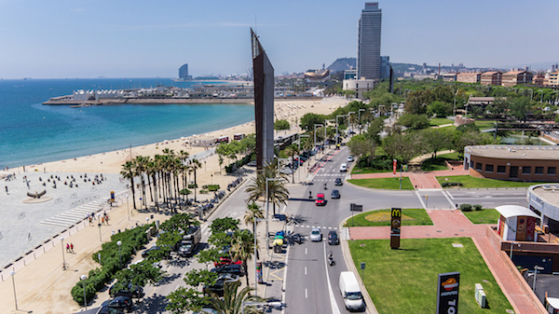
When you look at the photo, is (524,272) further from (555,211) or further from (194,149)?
(194,149)

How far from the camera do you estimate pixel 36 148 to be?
113 meters

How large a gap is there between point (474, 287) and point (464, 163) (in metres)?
40.0

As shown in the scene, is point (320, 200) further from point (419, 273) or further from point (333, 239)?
point (419, 273)

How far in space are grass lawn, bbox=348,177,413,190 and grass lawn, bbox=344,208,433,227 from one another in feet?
34.0

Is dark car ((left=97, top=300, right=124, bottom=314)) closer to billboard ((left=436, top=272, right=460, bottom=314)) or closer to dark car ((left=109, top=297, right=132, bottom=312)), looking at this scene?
dark car ((left=109, top=297, right=132, bottom=312))

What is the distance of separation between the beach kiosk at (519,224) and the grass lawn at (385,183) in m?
23.0

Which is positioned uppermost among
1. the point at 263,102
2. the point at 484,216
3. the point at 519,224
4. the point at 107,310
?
the point at 263,102

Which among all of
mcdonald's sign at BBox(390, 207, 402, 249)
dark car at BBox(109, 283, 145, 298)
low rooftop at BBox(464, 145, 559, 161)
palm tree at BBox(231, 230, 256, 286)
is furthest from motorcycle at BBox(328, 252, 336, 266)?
low rooftop at BBox(464, 145, 559, 161)

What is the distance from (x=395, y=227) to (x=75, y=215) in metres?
43.0

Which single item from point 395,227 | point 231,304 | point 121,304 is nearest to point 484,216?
point 395,227

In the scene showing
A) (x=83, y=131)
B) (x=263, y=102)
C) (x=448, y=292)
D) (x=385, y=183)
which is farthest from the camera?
(x=83, y=131)

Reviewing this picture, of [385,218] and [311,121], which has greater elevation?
[311,121]

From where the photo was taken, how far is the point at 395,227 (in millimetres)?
36781

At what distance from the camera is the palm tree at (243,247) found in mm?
29583
